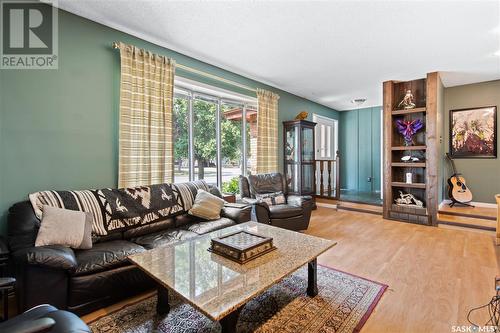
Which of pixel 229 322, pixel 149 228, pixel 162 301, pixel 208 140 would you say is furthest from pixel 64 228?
pixel 208 140

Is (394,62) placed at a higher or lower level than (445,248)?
higher

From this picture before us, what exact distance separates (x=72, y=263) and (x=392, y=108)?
524 cm

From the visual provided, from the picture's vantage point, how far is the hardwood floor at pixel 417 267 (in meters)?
1.79

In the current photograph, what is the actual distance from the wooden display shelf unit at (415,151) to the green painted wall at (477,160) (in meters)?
0.81

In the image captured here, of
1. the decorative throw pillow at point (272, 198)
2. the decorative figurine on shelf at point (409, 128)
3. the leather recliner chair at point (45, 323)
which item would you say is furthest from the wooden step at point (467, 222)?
the leather recliner chair at point (45, 323)

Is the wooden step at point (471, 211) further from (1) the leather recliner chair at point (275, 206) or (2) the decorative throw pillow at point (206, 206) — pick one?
(2) the decorative throw pillow at point (206, 206)

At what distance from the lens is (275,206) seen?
3713 millimetres

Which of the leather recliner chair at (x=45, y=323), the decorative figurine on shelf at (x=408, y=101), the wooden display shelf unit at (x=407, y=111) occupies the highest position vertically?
the decorative figurine on shelf at (x=408, y=101)

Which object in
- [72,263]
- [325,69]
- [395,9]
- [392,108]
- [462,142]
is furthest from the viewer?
[462,142]

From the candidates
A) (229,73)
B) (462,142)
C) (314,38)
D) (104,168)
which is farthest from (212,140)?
(462,142)

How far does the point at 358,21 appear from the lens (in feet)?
8.43

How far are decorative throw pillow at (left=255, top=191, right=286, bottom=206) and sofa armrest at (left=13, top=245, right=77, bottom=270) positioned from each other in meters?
2.56

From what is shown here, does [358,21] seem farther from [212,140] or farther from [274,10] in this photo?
[212,140]

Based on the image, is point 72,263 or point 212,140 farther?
point 212,140
